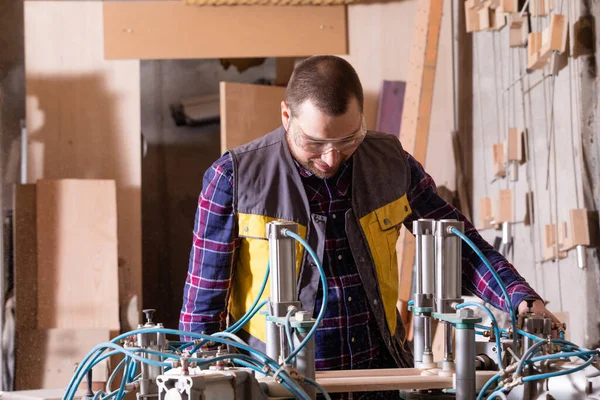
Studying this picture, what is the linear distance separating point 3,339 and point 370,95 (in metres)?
2.47

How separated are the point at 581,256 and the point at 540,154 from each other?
0.66 meters

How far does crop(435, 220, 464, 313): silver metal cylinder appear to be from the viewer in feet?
5.16

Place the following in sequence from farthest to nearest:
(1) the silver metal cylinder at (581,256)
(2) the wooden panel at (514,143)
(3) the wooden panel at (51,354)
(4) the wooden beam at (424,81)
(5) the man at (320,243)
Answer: (3) the wooden panel at (51,354) < (4) the wooden beam at (424,81) < (2) the wooden panel at (514,143) < (1) the silver metal cylinder at (581,256) < (5) the man at (320,243)

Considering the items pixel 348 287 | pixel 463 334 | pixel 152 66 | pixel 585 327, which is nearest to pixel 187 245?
pixel 152 66

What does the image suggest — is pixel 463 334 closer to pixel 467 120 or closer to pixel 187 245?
pixel 467 120

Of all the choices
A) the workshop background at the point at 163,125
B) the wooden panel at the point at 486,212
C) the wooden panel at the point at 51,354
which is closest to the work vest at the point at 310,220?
the workshop background at the point at 163,125

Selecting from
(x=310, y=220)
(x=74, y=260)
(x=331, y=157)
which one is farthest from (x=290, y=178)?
(x=74, y=260)

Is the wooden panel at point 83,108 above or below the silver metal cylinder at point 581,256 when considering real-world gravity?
above

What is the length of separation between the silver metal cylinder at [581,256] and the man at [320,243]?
0.94 meters

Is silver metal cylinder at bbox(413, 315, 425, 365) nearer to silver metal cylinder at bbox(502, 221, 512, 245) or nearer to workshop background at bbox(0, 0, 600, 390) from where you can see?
workshop background at bbox(0, 0, 600, 390)

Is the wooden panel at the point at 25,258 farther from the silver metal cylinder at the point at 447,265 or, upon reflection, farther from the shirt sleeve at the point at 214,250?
the silver metal cylinder at the point at 447,265

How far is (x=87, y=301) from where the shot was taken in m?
4.58

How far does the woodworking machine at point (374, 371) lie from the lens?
1.37m

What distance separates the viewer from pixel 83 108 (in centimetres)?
505
